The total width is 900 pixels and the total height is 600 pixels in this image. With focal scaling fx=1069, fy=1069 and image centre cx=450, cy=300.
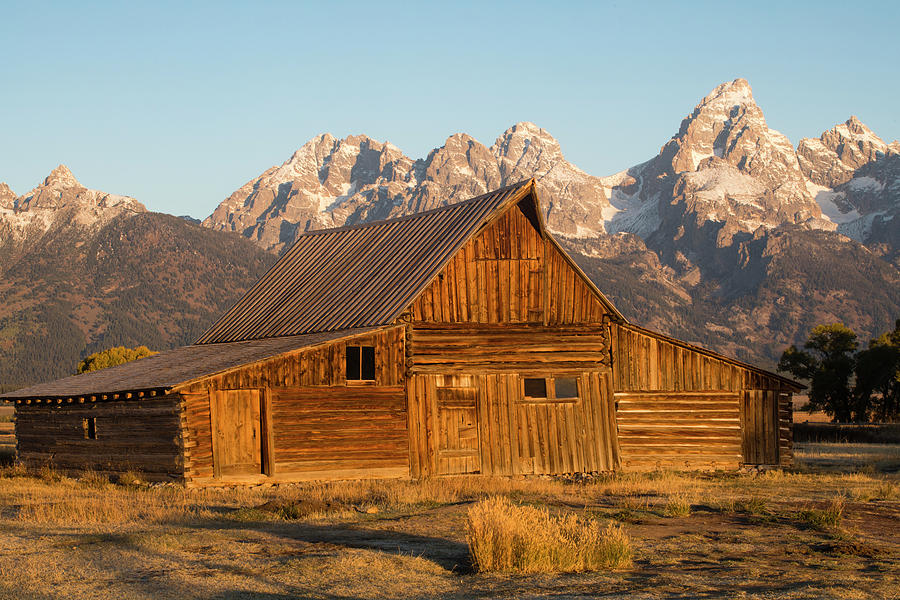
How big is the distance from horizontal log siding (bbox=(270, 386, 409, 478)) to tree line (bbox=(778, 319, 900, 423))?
46.8 m

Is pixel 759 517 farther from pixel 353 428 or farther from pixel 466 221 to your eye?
pixel 466 221

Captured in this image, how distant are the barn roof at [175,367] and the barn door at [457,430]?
2856 millimetres

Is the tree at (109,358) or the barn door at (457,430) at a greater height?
the tree at (109,358)

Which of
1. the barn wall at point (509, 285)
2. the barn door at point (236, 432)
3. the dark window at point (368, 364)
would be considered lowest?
the barn door at point (236, 432)

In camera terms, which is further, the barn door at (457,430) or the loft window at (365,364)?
the barn door at (457,430)

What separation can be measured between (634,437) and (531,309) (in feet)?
15.6

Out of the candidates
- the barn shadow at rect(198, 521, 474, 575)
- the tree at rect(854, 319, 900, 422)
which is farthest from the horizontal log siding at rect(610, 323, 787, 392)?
the tree at rect(854, 319, 900, 422)

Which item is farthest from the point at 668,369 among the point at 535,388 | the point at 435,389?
the point at 435,389

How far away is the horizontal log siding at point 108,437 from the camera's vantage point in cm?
2534

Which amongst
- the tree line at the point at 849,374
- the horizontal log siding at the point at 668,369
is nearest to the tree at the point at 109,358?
the tree line at the point at 849,374

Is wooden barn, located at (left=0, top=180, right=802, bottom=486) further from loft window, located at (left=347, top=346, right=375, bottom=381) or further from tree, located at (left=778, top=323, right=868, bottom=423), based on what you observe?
tree, located at (left=778, top=323, right=868, bottom=423)

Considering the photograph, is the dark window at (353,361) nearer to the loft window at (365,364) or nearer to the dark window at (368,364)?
the loft window at (365,364)

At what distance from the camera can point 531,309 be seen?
97.2 feet

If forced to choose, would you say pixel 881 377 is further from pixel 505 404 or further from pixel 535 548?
pixel 535 548
